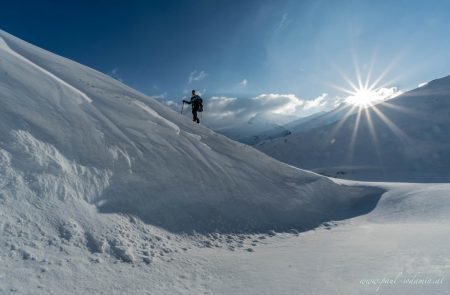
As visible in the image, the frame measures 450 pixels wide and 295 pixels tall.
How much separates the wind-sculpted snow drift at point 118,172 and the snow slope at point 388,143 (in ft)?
47.2

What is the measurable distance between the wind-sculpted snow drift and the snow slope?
566 inches

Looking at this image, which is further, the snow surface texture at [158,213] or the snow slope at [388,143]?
the snow slope at [388,143]

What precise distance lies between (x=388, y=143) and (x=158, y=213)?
2591 centimetres

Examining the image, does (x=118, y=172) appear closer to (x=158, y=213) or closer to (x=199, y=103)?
(x=158, y=213)

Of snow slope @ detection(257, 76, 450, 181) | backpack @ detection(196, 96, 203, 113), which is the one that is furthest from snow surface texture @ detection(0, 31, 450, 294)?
snow slope @ detection(257, 76, 450, 181)

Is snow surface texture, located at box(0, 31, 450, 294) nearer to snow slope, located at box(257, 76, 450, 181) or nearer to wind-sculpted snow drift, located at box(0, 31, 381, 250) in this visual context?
wind-sculpted snow drift, located at box(0, 31, 381, 250)

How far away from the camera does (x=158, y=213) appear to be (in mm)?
6109

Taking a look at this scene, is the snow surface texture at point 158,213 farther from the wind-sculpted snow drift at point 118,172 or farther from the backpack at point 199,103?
the backpack at point 199,103

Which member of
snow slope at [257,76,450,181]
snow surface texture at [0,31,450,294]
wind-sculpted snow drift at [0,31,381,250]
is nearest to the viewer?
snow surface texture at [0,31,450,294]

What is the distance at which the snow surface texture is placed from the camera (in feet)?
13.4

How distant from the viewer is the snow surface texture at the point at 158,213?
13.4 feet

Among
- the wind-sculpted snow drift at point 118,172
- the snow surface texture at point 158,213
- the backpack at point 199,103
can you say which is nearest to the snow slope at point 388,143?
the backpack at point 199,103

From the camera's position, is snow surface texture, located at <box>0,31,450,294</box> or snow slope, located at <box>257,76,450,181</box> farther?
snow slope, located at <box>257,76,450,181</box>

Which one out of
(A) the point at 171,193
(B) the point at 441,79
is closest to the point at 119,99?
(A) the point at 171,193
